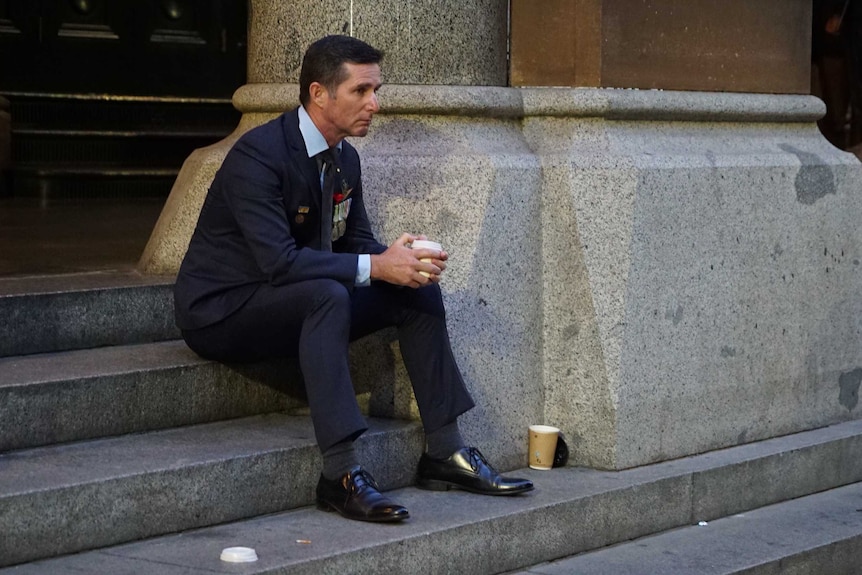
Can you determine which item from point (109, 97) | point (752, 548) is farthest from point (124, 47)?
point (752, 548)

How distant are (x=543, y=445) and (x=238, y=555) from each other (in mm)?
1773

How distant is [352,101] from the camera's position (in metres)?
4.96

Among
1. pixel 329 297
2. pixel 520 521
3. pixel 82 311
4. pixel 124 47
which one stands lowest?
pixel 520 521

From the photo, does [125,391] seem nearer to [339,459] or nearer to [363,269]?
[339,459]

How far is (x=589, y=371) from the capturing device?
5801 millimetres

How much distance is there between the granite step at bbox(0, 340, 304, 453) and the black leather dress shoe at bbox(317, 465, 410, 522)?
0.62 m

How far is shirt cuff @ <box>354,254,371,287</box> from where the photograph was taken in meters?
4.87

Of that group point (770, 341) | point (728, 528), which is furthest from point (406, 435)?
point (770, 341)

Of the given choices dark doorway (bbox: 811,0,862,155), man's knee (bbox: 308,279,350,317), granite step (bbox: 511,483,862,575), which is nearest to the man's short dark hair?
man's knee (bbox: 308,279,350,317)

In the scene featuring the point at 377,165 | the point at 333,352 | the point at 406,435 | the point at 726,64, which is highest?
the point at 726,64

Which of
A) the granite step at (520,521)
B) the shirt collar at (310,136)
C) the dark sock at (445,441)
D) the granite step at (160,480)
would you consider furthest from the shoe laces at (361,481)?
the shirt collar at (310,136)

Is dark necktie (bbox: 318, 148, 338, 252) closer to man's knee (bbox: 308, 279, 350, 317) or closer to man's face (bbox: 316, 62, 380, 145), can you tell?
man's face (bbox: 316, 62, 380, 145)

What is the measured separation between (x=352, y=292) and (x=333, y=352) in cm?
37

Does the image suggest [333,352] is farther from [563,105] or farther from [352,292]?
[563,105]
